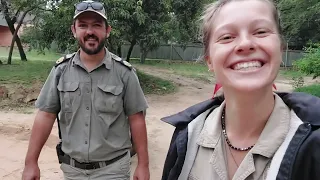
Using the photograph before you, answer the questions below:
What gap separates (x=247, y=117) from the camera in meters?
1.19

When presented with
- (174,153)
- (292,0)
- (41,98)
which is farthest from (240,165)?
(292,0)

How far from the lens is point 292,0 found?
63.4 ft

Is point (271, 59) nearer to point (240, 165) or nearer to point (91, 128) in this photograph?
point (240, 165)

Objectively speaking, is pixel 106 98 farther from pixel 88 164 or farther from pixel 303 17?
pixel 303 17

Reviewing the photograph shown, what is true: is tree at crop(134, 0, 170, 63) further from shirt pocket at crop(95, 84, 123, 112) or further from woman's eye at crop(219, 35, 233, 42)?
woman's eye at crop(219, 35, 233, 42)

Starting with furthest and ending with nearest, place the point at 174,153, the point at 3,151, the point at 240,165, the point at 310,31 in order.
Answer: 1. the point at 310,31
2. the point at 3,151
3. the point at 174,153
4. the point at 240,165

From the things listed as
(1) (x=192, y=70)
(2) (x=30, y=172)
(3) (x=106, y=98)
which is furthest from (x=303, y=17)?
(2) (x=30, y=172)

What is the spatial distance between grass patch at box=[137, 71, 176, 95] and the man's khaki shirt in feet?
29.4

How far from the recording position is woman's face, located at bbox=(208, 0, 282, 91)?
42.8 inches

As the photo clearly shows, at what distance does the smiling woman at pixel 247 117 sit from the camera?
105 centimetres

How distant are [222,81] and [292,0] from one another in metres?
19.7

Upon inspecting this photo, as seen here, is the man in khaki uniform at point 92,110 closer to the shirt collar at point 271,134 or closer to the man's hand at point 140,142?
the man's hand at point 140,142

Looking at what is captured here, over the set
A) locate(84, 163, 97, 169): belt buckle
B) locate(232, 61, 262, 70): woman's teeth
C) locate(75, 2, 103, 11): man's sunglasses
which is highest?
locate(75, 2, 103, 11): man's sunglasses

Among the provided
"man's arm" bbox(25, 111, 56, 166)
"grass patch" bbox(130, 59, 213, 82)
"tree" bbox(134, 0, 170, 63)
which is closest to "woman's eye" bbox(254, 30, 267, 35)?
"man's arm" bbox(25, 111, 56, 166)
